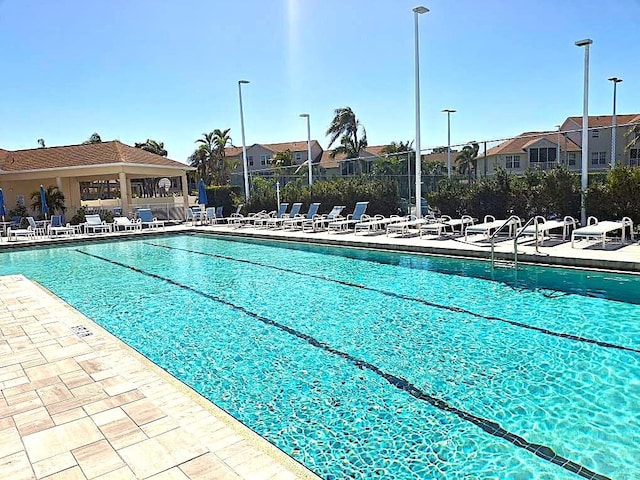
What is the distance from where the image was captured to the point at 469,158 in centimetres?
1580

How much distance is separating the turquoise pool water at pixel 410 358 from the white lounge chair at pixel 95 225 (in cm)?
996

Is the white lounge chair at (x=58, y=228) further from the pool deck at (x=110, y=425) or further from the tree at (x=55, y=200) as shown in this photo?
the pool deck at (x=110, y=425)

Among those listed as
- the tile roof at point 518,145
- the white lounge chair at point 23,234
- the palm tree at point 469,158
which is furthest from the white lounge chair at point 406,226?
the white lounge chair at point 23,234

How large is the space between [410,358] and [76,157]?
24.6 m

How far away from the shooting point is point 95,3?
41.3 feet

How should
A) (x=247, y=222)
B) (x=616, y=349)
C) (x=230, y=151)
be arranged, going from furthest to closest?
(x=230, y=151), (x=247, y=222), (x=616, y=349)

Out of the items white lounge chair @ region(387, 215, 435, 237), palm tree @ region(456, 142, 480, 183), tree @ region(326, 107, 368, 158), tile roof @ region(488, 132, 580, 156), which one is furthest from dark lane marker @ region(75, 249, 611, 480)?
tree @ region(326, 107, 368, 158)

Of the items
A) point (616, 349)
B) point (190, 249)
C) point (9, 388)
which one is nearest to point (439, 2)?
point (190, 249)

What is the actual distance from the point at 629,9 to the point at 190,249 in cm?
1319

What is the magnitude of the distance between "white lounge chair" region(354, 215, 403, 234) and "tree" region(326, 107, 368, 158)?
24.7 m

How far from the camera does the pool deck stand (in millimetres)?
2828

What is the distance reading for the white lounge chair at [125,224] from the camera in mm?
20252

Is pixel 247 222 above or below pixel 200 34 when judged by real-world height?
below

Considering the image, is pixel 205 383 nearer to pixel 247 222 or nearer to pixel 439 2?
pixel 439 2
